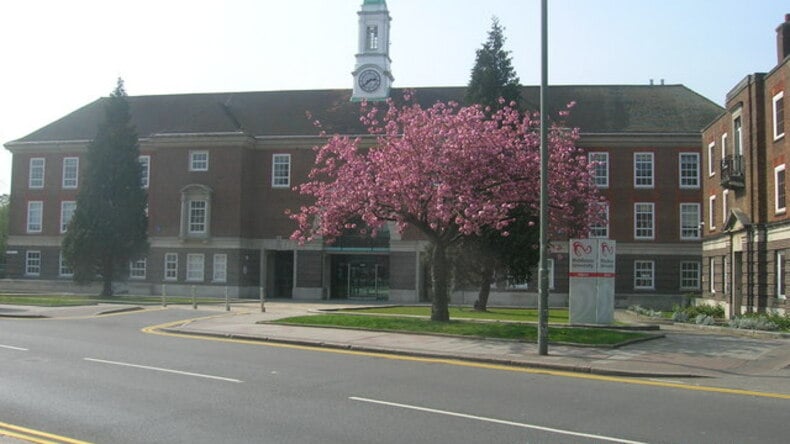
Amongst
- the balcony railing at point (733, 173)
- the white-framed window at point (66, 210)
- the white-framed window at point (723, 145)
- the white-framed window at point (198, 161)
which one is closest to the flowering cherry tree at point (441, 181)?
the balcony railing at point (733, 173)

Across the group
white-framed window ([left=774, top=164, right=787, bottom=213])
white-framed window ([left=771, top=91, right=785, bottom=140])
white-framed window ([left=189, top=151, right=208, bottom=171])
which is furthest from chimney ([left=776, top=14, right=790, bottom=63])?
white-framed window ([left=189, top=151, right=208, bottom=171])

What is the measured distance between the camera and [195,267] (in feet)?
158

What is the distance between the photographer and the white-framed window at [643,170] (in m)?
46.7

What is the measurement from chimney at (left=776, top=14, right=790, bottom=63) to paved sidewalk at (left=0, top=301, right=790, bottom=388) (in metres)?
15.4

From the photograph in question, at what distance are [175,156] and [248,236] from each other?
7539 millimetres

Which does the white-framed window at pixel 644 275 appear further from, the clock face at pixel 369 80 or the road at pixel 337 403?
the road at pixel 337 403

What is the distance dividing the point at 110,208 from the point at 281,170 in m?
11.8

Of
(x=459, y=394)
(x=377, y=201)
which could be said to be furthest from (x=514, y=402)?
(x=377, y=201)

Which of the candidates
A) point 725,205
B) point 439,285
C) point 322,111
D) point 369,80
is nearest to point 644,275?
point 725,205

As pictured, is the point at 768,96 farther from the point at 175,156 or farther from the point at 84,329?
the point at 175,156

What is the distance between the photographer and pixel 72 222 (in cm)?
4325

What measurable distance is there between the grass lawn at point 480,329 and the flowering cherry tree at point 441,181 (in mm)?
1853

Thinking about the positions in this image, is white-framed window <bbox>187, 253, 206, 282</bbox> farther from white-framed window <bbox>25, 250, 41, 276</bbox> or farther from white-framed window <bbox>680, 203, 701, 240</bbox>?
white-framed window <bbox>680, 203, 701, 240</bbox>

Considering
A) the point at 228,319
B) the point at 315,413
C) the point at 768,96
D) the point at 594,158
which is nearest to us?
the point at 315,413
